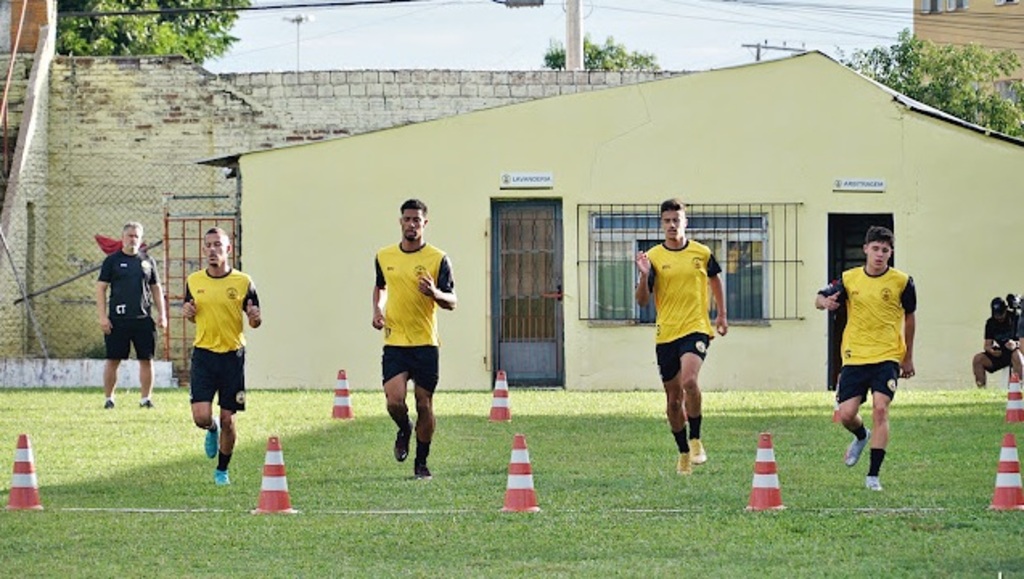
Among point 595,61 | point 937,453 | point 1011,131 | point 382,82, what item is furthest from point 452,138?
point 595,61

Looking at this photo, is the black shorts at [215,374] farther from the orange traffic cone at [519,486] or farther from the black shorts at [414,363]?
the orange traffic cone at [519,486]

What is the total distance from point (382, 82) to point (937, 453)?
20.4 m

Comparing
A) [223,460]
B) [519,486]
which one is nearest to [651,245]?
[223,460]

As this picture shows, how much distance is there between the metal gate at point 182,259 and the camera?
35.5 meters

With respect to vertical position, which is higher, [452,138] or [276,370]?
[452,138]

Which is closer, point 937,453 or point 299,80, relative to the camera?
point 937,453

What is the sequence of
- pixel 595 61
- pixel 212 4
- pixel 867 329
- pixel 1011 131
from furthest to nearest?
1. pixel 595 61
2. pixel 1011 131
3. pixel 212 4
4. pixel 867 329

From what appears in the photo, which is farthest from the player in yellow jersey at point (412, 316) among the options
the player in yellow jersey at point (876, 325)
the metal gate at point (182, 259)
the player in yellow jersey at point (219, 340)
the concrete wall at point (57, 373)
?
the metal gate at point (182, 259)

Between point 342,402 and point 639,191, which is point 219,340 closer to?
point 342,402

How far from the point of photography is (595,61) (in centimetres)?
7919

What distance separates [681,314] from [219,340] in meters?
3.46

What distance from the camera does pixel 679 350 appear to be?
17219 millimetres

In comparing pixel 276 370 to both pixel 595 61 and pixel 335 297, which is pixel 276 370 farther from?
pixel 595 61

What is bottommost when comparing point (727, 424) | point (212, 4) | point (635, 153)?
point (727, 424)
